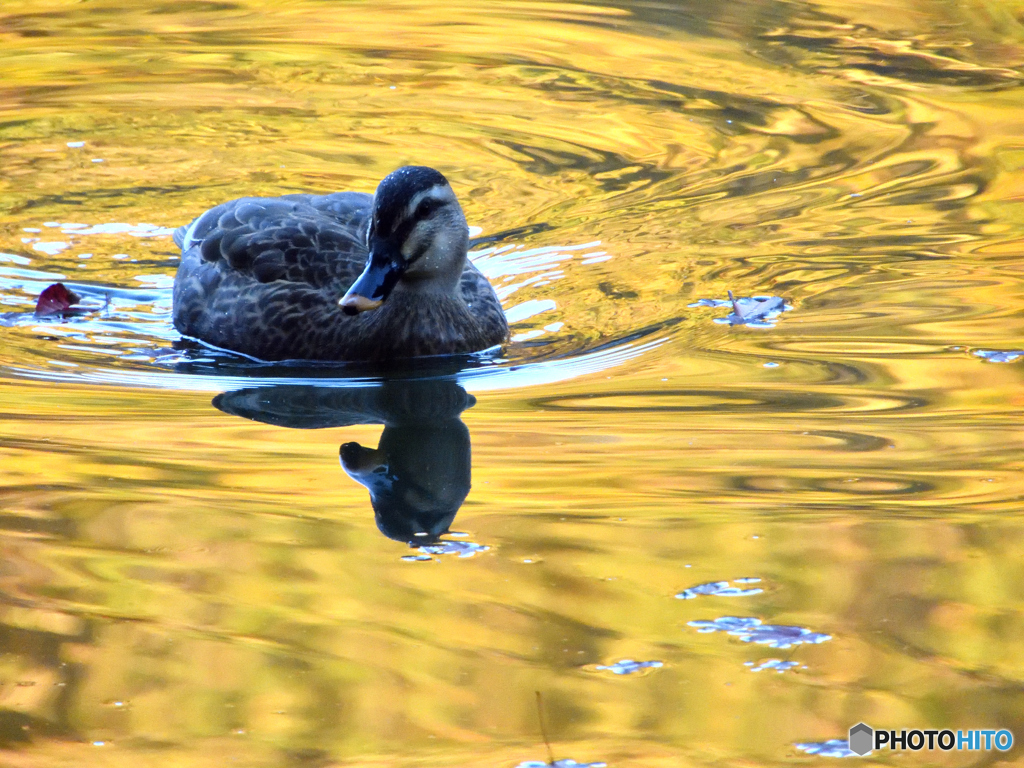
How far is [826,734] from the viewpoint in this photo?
3992 mm

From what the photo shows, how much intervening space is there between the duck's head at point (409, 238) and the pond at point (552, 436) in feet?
1.58

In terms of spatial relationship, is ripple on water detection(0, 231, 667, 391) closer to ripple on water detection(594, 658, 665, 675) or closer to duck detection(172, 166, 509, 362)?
duck detection(172, 166, 509, 362)

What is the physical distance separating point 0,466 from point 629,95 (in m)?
7.82

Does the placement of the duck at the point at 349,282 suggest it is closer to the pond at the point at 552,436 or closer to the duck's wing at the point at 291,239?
the duck's wing at the point at 291,239

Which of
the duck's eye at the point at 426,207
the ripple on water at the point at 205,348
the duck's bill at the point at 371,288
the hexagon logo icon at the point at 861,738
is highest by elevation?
the duck's eye at the point at 426,207

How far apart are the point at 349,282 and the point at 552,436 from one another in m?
2.15

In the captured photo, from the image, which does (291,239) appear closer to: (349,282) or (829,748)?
(349,282)

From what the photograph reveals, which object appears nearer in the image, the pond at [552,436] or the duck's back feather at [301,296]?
the pond at [552,436]

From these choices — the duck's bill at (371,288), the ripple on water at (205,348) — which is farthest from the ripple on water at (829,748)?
the duck's bill at (371,288)

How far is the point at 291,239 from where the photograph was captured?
8.17 meters

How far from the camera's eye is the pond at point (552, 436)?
4.19 metres

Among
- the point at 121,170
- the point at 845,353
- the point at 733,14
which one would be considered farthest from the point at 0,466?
the point at 733,14

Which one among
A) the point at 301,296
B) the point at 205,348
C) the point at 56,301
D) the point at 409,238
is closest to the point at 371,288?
the point at 409,238

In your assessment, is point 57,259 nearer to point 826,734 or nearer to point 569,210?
point 569,210
